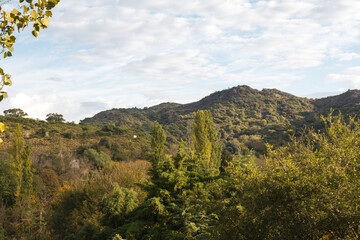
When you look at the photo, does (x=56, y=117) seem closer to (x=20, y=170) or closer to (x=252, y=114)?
(x=20, y=170)

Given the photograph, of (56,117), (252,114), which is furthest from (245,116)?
(56,117)

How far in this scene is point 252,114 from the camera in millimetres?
99000

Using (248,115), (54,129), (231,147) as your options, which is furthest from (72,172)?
(248,115)

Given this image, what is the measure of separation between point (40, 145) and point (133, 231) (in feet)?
127

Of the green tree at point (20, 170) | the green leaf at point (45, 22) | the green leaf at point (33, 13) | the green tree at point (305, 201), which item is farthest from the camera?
the green tree at point (20, 170)

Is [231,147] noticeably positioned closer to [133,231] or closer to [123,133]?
[123,133]

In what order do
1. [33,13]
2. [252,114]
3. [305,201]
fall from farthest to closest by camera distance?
[252,114] < [305,201] < [33,13]

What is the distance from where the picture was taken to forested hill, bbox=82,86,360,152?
254 ft

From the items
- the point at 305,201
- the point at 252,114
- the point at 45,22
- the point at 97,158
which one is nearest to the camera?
the point at 45,22

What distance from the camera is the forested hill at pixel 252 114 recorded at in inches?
3049

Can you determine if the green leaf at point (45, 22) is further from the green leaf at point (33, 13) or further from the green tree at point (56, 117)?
the green tree at point (56, 117)

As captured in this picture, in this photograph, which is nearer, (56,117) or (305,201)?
(305,201)

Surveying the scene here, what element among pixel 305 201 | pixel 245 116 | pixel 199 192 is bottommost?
pixel 199 192

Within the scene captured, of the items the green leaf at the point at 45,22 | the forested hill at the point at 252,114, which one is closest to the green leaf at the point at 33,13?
the green leaf at the point at 45,22
